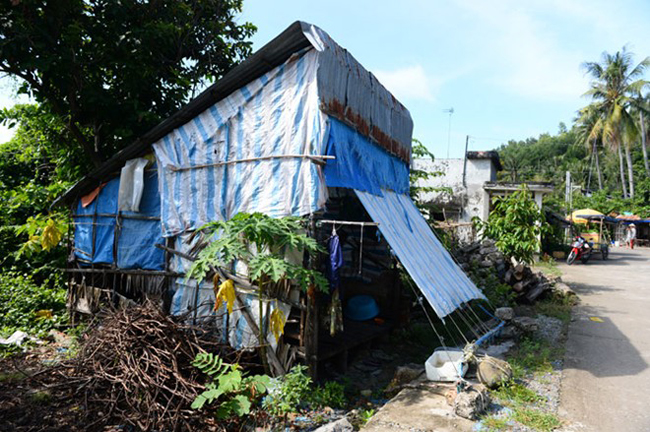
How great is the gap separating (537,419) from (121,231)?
298 inches

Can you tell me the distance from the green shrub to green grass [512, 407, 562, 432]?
29.4 feet

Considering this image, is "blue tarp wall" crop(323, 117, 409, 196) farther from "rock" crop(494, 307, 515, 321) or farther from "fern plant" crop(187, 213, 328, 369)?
"rock" crop(494, 307, 515, 321)

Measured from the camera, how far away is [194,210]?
7.05 metres

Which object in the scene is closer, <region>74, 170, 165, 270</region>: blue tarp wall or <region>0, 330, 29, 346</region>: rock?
<region>74, 170, 165, 270</region>: blue tarp wall

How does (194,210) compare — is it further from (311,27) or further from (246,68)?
(311,27)

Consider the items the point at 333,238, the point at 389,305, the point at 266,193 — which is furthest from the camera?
the point at 389,305

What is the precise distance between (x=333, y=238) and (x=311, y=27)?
9.69ft

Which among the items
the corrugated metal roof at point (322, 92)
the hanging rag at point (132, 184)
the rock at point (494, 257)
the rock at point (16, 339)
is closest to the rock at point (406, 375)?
the corrugated metal roof at point (322, 92)

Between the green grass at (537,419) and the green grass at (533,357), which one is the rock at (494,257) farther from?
the green grass at (537,419)

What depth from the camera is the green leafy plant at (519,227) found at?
12.0 m

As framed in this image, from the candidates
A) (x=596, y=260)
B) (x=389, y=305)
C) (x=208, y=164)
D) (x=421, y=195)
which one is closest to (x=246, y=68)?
(x=208, y=164)

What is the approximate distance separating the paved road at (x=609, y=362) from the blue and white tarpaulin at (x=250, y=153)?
4.27m

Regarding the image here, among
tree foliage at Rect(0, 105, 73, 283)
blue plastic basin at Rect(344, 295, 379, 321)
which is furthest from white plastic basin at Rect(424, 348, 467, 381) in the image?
tree foliage at Rect(0, 105, 73, 283)

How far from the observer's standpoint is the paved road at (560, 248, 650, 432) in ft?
16.4
